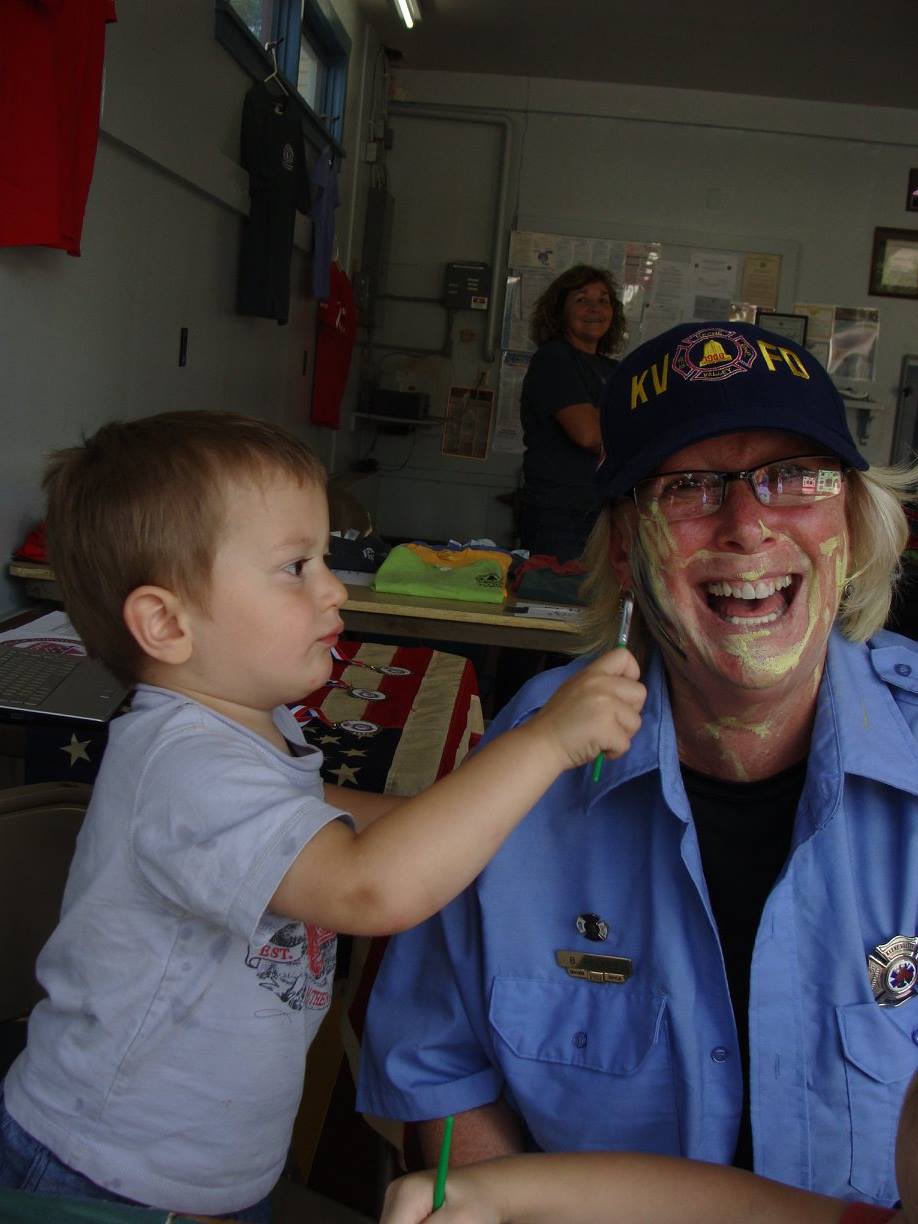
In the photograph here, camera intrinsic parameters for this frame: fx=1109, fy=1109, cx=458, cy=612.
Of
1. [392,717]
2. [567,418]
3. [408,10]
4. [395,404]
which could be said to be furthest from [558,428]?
[395,404]

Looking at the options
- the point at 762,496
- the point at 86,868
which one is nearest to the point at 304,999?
the point at 86,868

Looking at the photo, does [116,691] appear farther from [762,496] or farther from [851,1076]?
[851,1076]

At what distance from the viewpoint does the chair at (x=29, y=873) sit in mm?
1287

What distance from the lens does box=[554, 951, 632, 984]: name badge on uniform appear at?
1.13 m

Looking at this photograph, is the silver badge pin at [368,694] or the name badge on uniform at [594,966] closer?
the name badge on uniform at [594,966]

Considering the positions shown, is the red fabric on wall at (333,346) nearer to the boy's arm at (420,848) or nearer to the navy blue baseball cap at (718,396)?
the navy blue baseball cap at (718,396)

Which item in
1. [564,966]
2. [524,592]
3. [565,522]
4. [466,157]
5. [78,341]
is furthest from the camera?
[466,157]

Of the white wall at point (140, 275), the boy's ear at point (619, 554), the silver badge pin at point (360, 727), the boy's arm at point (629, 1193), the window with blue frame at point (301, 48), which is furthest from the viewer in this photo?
the window with blue frame at point (301, 48)

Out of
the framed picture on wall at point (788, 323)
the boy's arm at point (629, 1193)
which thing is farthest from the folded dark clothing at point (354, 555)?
the framed picture on wall at point (788, 323)

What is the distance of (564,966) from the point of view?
1141mm

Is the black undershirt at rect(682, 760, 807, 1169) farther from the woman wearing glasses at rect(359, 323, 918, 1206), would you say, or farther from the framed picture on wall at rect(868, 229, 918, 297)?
the framed picture on wall at rect(868, 229, 918, 297)

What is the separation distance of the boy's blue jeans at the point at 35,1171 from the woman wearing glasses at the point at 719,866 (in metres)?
0.31

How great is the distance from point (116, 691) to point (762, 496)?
4.16ft

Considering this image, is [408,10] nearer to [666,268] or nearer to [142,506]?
[666,268]
